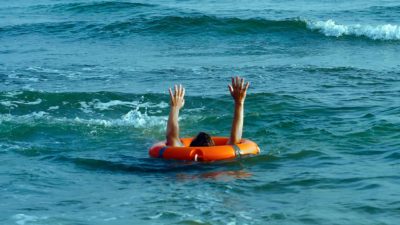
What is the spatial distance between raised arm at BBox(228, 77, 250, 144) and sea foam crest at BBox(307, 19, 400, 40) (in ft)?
49.8

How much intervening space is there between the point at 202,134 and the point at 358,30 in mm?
16258

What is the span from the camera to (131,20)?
30719 millimetres

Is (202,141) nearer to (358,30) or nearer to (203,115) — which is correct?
(203,115)

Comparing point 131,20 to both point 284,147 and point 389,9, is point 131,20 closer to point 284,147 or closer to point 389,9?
point 389,9

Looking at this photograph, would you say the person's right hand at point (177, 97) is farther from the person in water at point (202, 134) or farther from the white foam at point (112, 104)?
the white foam at point (112, 104)

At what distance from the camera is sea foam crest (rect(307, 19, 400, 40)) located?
26062 millimetres

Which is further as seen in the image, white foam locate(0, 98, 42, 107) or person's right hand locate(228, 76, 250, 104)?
white foam locate(0, 98, 42, 107)

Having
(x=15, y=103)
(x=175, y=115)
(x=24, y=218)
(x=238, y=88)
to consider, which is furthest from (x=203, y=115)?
(x=24, y=218)

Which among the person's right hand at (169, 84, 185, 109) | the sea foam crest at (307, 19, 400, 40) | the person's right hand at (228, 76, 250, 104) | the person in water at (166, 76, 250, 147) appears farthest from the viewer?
the sea foam crest at (307, 19, 400, 40)

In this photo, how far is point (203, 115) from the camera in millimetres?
15656

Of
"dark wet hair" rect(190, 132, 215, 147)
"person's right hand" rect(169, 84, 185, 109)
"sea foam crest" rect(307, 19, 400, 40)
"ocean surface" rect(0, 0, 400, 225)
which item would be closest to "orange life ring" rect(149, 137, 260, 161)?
"ocean surface" rect(0, 0, 400, 225)

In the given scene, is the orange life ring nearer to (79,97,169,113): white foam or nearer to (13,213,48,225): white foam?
(13,213,48,225): white foam

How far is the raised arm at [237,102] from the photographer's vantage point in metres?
10.9

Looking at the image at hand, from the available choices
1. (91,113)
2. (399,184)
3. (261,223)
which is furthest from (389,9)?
(261,223)
